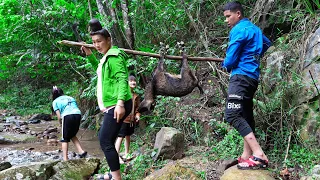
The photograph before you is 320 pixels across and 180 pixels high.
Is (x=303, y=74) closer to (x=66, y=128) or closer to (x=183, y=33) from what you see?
(x=183, y=33)

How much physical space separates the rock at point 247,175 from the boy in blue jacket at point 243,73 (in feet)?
0.21

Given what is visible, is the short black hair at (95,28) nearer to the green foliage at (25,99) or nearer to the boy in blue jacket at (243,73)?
the boy in blue jacket at (243,73)

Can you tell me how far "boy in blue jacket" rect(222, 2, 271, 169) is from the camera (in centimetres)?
325

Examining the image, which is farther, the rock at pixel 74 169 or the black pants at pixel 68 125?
the black pants at pixel 68 125

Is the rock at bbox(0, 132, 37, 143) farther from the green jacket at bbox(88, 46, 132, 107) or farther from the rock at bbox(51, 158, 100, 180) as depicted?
the green jacket at bbox(88, 46, 132, 107)

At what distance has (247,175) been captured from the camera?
3.15 m

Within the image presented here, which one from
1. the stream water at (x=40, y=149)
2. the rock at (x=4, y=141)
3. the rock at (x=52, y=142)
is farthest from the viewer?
the rock at (x=4, y=141)

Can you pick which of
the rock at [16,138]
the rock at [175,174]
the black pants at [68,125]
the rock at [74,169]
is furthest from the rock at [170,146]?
the rock at [16,138]

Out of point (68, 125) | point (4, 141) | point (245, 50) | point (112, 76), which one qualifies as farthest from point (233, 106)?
point (4, 141)

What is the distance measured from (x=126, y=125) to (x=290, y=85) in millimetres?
2814

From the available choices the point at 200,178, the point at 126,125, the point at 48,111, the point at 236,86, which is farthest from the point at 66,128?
the point at 48,111

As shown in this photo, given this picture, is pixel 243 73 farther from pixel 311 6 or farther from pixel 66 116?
pixel 66 116

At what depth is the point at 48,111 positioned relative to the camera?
53.9 feet

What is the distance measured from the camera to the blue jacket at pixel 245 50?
328cm
